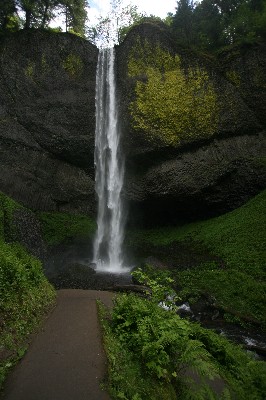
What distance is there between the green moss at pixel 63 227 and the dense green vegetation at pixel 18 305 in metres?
12.2

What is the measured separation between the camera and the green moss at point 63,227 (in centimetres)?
2069

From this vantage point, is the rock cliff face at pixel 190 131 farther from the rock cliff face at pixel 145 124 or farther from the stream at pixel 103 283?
the stream at pixel 103 283

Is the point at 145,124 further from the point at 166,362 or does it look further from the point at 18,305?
the point at 166,362

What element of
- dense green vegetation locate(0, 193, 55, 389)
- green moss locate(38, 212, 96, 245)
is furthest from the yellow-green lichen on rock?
dense green vegetation locate(0, 193, 55, 389)

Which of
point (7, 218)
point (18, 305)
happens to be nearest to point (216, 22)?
point (7, 218)

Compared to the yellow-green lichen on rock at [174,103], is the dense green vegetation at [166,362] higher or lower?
lower

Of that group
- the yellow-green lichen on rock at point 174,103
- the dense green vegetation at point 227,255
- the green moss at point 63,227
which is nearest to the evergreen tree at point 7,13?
the yellow-green lichen on rock at point 174,103

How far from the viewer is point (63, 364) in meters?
4.52

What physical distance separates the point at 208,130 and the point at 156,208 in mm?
6515

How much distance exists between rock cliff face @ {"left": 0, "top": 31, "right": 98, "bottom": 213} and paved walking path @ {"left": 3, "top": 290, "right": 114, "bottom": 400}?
16.4 metres

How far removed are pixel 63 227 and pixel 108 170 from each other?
519 centimetres

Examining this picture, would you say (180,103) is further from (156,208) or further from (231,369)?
(231,369)

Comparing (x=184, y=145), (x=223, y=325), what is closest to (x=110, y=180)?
(x=184, y=145)

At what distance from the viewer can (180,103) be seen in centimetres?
2034
